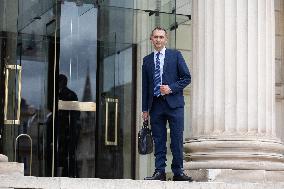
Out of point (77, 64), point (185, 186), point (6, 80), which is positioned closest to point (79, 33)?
point (77, 64)

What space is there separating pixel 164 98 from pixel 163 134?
1.53 feet

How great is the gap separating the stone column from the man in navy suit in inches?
43.5

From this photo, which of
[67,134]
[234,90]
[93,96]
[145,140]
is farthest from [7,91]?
[145,140]

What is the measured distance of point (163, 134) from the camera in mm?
10070

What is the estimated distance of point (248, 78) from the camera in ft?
36.8

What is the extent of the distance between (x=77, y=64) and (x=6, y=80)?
4.69ft

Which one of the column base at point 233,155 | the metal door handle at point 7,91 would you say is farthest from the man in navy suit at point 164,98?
the metal door handle at point 7,91

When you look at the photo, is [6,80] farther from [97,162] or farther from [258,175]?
[258,175]

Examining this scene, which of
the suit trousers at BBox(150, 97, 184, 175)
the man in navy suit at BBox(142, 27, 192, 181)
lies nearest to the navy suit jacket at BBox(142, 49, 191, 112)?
the man in navy suit at BBox(142, 27, 192, 181)

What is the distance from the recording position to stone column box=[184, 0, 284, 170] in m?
11.1

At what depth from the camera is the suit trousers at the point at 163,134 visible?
32.7ft

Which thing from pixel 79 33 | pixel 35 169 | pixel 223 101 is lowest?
pixel 35 169

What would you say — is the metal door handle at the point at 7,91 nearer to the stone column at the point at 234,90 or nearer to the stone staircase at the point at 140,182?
the stone staircase at the point at 140,182

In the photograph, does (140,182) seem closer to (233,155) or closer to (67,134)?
(233,155)
